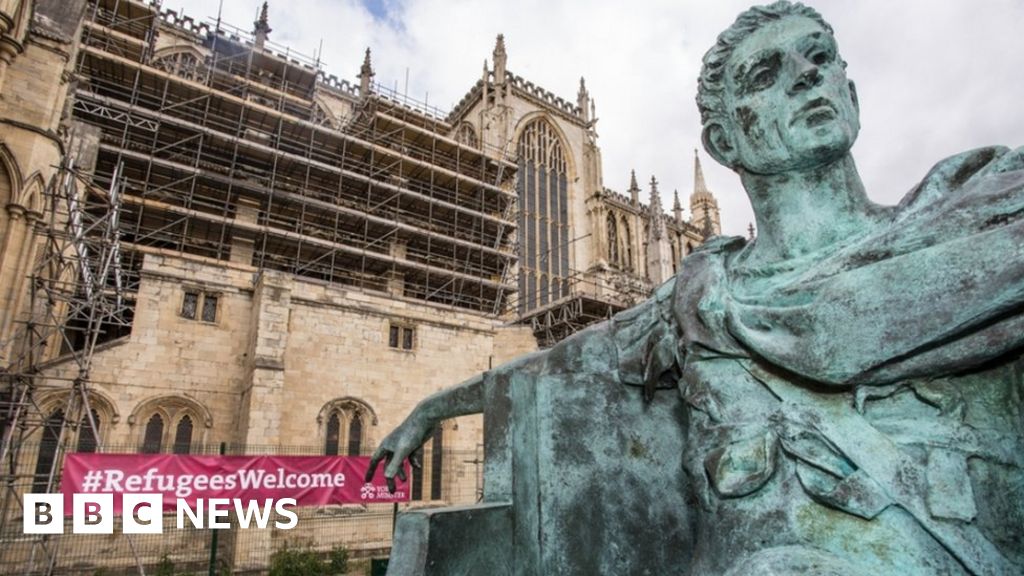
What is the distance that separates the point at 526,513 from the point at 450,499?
1513 centimetres

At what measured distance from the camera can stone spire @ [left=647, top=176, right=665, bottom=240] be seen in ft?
101

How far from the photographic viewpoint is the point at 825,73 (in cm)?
128

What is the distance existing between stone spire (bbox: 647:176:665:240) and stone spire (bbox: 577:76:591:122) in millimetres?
5793

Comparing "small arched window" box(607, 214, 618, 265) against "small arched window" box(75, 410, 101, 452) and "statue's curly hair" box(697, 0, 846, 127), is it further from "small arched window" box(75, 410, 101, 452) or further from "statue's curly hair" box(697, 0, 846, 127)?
"statue's curly hair" box(697, 0, 846, 127)

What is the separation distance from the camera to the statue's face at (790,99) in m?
1.25

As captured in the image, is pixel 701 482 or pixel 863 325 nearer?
pixel 863 325

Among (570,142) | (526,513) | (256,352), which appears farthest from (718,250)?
(570,142)

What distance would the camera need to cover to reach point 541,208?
3095 cm

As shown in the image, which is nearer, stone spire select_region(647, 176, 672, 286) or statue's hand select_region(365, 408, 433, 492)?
statue's hand select_region(365, 408, 433, 492)

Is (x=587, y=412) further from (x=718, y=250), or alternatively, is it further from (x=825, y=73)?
(x=825, y=73)

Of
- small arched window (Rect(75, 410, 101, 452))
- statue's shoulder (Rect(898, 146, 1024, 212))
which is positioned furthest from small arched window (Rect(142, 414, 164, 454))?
statue's shoulder (Rect(898, 146, 1024, 212))

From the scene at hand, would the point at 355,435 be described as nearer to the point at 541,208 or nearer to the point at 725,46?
the point at 725,46

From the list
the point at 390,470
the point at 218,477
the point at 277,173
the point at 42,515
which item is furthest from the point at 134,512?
the point at 277,173

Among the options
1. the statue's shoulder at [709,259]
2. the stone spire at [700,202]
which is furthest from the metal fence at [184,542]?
the stone spire at [700,202]
